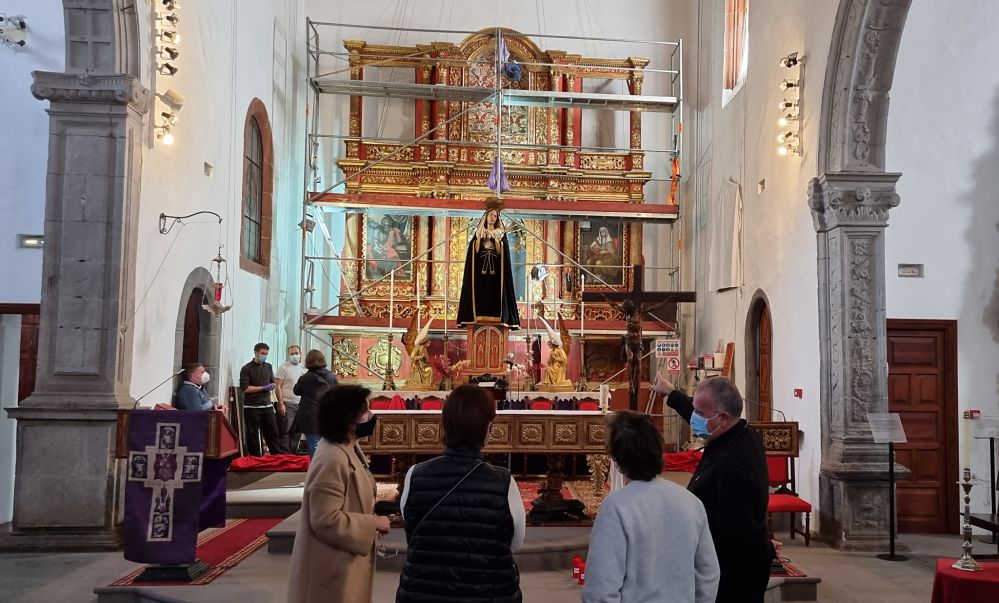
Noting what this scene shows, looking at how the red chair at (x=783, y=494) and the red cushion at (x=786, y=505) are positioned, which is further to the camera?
the red chair at (x=783, y=494)

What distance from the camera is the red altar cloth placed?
4.38 metres

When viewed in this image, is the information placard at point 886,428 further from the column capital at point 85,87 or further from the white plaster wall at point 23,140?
the white plaster wall at point 23,140

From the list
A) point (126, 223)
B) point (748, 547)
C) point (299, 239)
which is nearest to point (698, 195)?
point (299, 239)

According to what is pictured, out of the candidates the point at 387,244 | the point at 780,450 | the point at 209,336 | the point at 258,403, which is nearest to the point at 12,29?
the point at 209,336

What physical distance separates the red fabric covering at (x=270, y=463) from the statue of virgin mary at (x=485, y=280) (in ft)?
8.93

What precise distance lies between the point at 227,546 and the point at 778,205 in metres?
7.26

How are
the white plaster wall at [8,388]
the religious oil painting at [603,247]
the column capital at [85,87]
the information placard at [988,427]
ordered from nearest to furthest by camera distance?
1. the information placard at [988,427]
2. the column capital at [85,87]
3. the white plaster wall at [8,388]
4. the religious oil painting at [603,247]

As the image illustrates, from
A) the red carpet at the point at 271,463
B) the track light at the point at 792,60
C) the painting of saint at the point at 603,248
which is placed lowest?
the red carpet at the point at 271,463

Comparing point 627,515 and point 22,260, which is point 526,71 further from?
point 627,515

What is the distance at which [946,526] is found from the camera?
9.35m

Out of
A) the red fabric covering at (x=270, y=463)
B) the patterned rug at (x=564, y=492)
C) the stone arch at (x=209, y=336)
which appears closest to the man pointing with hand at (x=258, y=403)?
the stone arch at (x=209, y=336)

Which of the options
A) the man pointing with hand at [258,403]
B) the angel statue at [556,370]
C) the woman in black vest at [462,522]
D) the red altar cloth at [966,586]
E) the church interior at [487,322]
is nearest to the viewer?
the woman in black vest at [462,522]

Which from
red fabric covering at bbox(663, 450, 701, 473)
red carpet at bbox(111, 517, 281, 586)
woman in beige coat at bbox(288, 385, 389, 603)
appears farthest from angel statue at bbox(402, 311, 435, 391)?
woman in beige coat at bbox(288, 385, 389, 603)

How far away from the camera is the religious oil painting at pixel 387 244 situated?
53.7ft
